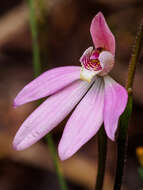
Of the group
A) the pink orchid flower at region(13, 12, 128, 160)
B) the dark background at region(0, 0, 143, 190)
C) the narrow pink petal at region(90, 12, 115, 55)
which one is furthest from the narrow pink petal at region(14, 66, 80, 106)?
the dark background at region(0, 0, 143, 190)

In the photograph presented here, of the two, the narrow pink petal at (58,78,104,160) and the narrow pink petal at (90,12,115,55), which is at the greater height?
the narrow pink petal at (90,12,115,55)

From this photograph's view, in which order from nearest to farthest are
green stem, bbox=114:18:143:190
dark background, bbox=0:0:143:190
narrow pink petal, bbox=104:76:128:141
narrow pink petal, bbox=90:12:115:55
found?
1. narrow pink petal, bbox=104:76:128:141
2. green stem, bbox=114:18:143:190
3. narrow pink petal, bbox=90:12:115:55
4. dark background, bbox=0:0:143:190

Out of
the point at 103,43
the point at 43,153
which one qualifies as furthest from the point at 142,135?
the point at 103,43

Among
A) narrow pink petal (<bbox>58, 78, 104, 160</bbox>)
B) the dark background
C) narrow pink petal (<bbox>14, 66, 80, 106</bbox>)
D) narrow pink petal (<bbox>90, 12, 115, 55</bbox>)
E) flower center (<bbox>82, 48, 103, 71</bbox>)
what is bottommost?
the dark background

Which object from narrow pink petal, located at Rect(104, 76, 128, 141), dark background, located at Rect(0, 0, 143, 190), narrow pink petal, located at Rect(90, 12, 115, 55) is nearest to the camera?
narrow pink petal, located at Rect(104, 76, 128, 141)

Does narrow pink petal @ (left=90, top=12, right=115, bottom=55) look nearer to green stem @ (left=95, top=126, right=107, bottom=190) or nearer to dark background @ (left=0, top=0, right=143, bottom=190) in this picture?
green stem @ (left=95, top=126, right=107, bottom=190)

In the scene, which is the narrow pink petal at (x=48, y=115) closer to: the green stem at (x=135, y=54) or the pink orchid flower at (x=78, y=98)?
the pink orchid flower at (x=78, y=98)

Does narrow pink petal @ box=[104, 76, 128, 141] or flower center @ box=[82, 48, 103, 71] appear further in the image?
flower center @ box=[82, 48, 103, 71]

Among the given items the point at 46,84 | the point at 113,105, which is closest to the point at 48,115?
the point at 46,84
